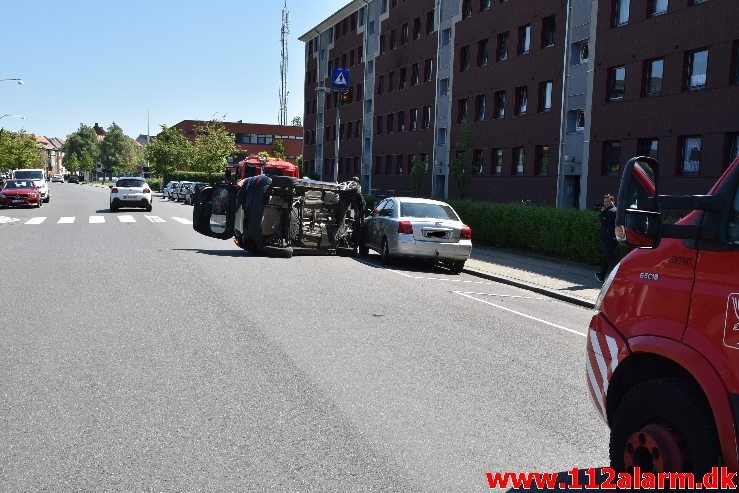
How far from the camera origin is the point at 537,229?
21.3 meters

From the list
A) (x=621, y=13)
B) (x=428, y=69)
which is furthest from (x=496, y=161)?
(x=428, y=69)

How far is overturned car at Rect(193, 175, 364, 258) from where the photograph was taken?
1766 cm

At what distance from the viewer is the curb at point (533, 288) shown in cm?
1311

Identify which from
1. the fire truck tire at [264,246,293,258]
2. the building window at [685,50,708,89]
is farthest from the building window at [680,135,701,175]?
the fire truck tire at [264,246,293,258]

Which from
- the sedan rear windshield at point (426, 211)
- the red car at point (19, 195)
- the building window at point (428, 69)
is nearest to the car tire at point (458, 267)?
the sedan rear windshield at point (426, 211)

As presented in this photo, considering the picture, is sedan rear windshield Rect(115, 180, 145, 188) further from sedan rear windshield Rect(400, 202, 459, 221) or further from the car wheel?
sedan rear windshield Rect(400, 202, 459, 221)

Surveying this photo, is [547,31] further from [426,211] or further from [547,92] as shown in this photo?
[426,211]

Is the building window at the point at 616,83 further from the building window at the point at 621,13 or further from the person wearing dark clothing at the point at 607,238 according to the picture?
the person wearing dark clothing at the point at 607,238

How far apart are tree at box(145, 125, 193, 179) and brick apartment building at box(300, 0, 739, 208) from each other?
46643mm

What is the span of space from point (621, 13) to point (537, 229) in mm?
15039

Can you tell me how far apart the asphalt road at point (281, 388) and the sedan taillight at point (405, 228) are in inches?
180

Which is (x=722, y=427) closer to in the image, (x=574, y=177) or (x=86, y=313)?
(x=86, y=313)


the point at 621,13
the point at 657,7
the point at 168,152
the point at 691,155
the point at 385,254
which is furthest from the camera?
the point at 168,152

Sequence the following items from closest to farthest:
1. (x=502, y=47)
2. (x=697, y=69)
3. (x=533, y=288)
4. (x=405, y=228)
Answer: (x=533, y=288) < (x=405, y=228) < (x=697, y=69) < (x=502, y=47)
